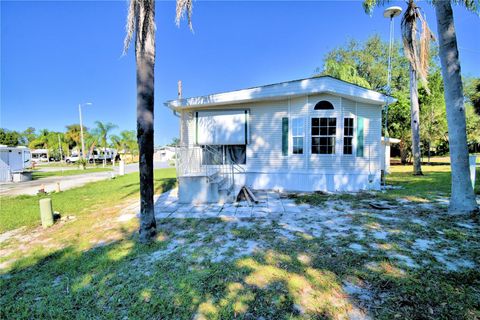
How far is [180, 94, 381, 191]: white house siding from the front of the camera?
8188 mm

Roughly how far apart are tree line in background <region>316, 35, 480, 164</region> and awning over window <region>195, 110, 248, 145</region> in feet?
48.0

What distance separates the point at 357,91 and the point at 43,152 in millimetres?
61255

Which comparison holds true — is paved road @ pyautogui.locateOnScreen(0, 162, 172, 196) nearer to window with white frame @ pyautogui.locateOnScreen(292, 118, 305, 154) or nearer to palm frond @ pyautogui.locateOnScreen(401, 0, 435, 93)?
window with white frame @ pyautogui.locateOnScreen(292, 118, 305, 154)

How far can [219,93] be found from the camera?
8.45 m

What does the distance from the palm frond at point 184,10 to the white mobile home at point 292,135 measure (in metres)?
4.13

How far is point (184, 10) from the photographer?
4.20m

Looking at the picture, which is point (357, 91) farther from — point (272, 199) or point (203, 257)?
point (203, 257)

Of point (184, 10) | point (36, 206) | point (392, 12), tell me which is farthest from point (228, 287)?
point (392, 12)

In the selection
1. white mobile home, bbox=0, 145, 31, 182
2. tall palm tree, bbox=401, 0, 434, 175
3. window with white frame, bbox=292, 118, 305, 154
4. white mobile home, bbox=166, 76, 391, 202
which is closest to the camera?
white mobile home, bbox=166, 76, 391, 202

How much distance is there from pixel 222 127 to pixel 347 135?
473cm

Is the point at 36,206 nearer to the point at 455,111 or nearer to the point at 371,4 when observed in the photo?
the point at 455,111

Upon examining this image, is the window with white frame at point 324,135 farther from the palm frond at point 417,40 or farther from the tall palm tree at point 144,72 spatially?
the tall palm tree at point 144,72

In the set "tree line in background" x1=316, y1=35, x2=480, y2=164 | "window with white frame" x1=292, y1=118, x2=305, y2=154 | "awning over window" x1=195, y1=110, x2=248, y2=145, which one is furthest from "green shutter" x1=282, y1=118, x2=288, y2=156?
"tree line in background" x1=316, y1=35, x2=480, y2=164

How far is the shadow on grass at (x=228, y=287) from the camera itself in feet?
7.14
